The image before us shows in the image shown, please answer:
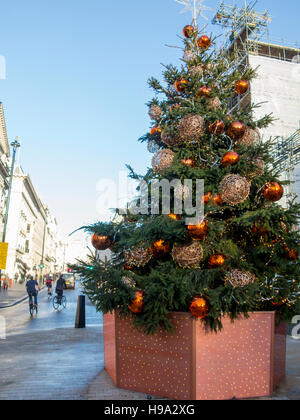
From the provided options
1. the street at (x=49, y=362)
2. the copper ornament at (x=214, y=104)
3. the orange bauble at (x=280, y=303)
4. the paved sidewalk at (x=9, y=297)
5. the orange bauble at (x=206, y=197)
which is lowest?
the paved sidewalk at (x=9, y=297)

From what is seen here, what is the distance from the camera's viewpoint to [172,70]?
Result: 7.46 m

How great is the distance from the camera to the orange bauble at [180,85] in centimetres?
694

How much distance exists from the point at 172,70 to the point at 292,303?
515 centimetres

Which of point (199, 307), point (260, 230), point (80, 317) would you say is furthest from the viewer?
point (80, 317)

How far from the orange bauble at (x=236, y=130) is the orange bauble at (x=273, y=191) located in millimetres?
1153

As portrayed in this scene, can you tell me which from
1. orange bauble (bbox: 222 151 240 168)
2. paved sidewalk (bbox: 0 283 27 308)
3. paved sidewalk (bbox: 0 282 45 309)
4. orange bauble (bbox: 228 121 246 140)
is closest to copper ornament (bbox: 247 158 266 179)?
orange bauble (bbox: 222 151 240 168)

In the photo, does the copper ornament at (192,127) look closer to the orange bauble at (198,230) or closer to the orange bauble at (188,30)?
the orange bauble at (198,230)

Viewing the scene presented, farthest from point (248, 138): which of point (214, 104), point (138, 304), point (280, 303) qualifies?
point (138, 304)

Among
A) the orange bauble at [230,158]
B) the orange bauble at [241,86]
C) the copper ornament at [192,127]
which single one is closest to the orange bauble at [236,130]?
the copper ornament at [192,127]

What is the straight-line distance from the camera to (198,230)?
15.3 ft

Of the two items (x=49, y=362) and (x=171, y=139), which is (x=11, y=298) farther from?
(x=171, y=139)

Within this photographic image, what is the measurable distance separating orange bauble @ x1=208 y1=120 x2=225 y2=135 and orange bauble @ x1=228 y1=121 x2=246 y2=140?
15cm

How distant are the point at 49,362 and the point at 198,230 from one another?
4200mm
